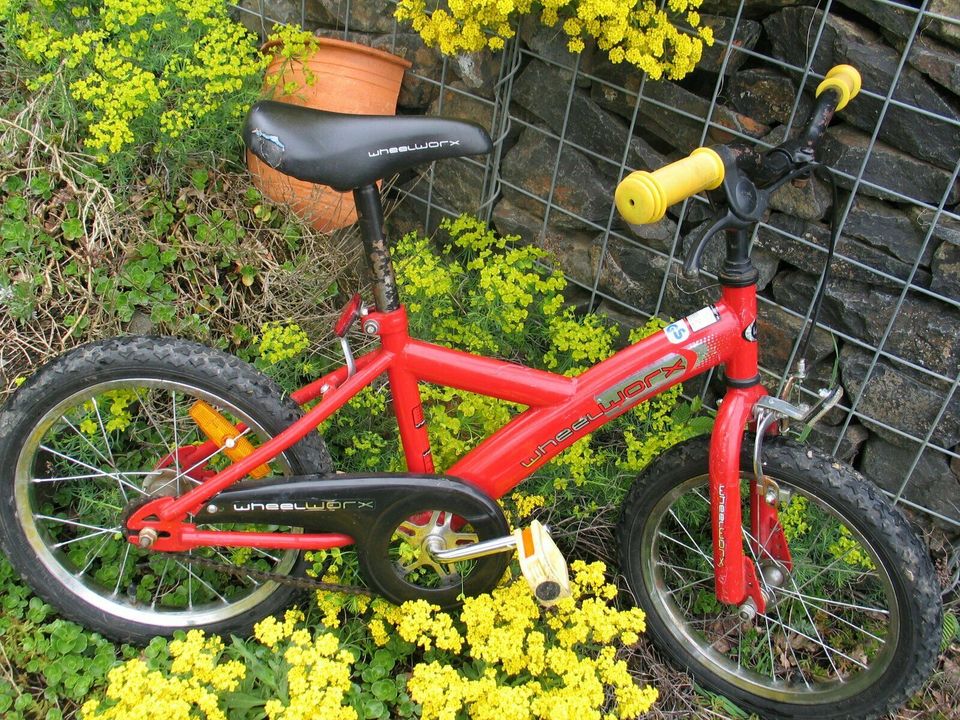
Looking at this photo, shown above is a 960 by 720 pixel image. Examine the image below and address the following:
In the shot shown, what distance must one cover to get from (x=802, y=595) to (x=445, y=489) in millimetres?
1033

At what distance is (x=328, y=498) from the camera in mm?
2146

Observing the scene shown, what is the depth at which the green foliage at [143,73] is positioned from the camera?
2.74m

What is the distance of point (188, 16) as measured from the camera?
9.16 feet

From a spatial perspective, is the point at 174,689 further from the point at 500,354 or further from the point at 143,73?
the point at 143,73

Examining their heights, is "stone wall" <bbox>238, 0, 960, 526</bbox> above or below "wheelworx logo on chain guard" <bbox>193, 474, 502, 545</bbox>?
above

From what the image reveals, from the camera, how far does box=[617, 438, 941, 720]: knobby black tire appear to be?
2.05 m

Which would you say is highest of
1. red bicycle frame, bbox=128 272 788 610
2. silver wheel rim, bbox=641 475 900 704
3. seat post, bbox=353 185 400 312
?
seat post, bbox=353 185 400 312

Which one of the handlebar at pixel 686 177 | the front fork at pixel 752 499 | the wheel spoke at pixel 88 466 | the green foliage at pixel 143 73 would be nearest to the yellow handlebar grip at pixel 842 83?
the handlebar at pixel 686 177

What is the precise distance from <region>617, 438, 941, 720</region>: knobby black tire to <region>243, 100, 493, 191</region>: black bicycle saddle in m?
0.99

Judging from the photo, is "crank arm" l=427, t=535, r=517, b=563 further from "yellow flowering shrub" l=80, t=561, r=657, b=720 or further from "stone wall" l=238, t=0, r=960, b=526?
"stone wall" l=238, t=0, r=960, b=526

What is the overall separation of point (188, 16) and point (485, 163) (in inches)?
41.4

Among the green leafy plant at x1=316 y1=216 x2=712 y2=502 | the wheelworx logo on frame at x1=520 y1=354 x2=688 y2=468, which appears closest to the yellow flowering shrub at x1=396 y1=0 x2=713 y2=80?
the green leafy plant at x1=316 y1=216 x2=712 y2=502

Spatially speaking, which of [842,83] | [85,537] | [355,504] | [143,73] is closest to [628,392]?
[355,504]

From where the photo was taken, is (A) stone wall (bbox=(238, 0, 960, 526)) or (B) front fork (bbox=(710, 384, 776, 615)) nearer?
(B) front fork (bbox=(710, 384, 776, 615))
